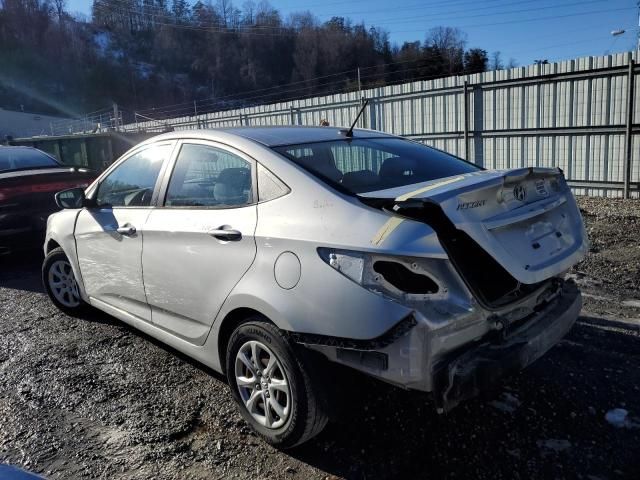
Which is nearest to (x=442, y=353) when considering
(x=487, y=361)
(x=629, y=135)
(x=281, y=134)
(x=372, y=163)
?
(x=487, y=361)

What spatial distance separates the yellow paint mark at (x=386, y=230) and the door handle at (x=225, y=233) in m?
0.83

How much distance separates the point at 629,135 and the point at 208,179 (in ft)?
28.8

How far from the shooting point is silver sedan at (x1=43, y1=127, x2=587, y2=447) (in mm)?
2252

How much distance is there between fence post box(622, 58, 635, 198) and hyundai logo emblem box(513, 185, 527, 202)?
26.2ft

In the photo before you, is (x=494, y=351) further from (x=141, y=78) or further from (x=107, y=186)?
(x=141, y=78)

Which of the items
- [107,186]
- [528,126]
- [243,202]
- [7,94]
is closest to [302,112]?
[528,126]

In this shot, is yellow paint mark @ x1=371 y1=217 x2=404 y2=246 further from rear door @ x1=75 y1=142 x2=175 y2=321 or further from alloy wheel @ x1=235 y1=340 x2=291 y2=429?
rear door @ x1=75 y1=142 x2=175 y2=321

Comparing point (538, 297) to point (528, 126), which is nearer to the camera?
point (538, 297)

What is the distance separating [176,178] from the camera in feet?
11.2

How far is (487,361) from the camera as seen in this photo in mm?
2318

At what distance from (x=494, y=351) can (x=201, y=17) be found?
83983 mm

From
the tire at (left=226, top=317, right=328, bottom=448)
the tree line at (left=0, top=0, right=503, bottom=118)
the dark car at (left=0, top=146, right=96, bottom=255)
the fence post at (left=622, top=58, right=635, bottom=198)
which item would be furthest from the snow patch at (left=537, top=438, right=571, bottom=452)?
the tree line at (left=0, top=0, right=503, bottom=118)

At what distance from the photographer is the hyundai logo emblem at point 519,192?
2.69 metres

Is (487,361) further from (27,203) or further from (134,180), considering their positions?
(27,203)
